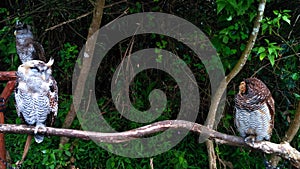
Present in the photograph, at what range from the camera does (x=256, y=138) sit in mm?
2418

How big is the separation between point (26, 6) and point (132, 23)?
1.02 metres

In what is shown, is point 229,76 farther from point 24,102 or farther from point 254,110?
point 24,102

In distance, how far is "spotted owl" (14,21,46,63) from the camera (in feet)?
12.1

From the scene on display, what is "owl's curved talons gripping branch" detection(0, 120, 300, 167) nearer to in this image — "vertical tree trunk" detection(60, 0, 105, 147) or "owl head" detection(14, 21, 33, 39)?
"vertical tree trunk" detection(60, 0, 105, 147)

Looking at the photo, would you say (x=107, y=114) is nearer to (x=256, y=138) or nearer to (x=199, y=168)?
(x=199, y=168)

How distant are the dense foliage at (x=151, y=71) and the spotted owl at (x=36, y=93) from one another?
0.83 m

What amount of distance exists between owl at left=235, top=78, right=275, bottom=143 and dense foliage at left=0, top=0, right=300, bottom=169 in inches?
32.5

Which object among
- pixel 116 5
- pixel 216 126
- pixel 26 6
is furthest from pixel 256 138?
pixel 26 6

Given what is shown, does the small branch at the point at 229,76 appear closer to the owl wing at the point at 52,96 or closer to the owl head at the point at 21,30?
the owl wing at the point at 52,96

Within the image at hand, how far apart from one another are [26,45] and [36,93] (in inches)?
50.4

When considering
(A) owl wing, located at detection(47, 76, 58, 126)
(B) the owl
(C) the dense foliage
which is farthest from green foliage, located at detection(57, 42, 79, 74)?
(B) the owl

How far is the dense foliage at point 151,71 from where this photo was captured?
325cm

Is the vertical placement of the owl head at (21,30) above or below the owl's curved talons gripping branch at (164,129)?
above

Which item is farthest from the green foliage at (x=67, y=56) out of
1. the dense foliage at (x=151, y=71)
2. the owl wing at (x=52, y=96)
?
the owl wing at (x=52, y=96)
